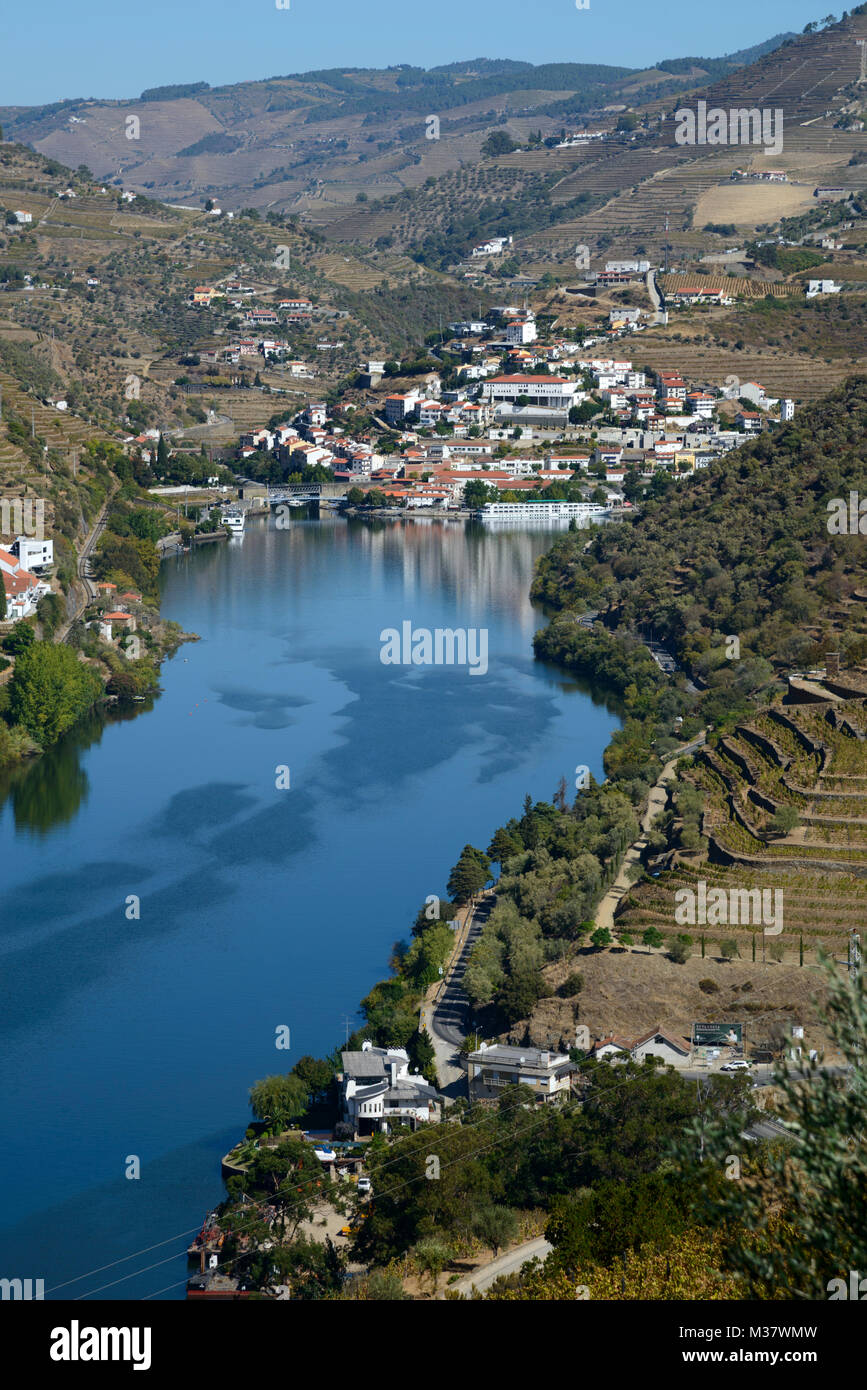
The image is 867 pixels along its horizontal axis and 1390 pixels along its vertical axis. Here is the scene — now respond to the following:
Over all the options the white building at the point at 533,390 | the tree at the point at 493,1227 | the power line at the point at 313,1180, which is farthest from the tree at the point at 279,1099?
the white building at the point at 533,390

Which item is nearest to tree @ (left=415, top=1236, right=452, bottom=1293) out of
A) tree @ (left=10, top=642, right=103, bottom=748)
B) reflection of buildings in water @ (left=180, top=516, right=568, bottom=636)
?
tree @ (left=10, top=642, right=103, bottom=748)

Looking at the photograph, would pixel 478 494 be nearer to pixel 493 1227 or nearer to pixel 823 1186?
pixel 493 1227

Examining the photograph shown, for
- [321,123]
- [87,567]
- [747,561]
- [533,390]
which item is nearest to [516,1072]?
[747,561]

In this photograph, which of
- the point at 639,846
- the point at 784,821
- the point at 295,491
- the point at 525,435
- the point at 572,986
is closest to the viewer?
the point at 572,986


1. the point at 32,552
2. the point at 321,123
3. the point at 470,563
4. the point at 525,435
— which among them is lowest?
the point at 470,563

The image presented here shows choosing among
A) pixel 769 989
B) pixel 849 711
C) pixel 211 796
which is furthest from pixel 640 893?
pixel 211 796

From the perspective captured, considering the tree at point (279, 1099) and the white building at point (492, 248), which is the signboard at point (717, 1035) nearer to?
the tree at point (279, 1099)
